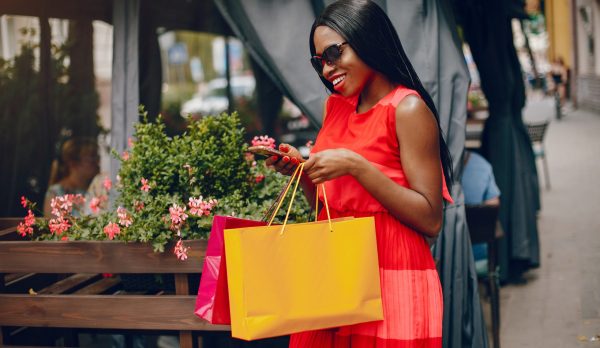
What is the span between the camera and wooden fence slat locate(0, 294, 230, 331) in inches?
123

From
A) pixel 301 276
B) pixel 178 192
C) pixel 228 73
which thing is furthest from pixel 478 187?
pixel 228 73

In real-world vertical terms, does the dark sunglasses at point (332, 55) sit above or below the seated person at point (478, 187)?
above

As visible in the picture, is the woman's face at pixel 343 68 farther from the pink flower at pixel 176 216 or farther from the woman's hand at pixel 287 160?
the pink flower at pixel 176 216

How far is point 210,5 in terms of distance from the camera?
7.32m

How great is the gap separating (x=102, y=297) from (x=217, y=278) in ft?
3.49

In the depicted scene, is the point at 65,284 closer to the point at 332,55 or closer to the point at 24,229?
the point at 24,229

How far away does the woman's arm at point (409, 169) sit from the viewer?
6.93 feet

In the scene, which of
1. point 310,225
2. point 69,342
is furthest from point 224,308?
point 69,342

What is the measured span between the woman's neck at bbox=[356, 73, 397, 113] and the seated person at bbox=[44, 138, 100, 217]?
352 cm

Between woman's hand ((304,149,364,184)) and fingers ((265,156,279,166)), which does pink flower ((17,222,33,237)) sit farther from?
woman's hand ((304,149,364,184))

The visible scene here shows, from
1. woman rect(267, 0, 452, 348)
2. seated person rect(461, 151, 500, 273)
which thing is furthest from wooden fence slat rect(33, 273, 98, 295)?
seated person rect(461, 151, 500, 273)

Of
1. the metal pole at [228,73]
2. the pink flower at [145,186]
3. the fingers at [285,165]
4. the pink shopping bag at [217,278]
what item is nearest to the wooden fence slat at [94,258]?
the pink flower at [145,186]

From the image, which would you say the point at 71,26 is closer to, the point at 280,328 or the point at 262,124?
the point at 262,124

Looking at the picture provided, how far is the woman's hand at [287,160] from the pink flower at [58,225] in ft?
4.82
